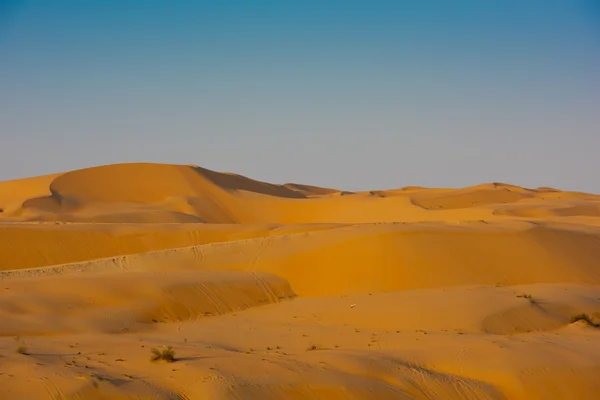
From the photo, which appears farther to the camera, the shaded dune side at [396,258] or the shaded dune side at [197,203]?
the shaded dune side at [197,203]

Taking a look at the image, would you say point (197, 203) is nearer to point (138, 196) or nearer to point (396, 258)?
point (138, 196)

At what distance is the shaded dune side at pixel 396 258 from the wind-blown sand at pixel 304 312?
0.19 feet

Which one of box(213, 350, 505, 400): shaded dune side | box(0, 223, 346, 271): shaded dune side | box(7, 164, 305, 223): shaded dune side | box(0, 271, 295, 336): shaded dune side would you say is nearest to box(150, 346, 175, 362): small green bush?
box(213, 350, 505, 400): shaded dune side

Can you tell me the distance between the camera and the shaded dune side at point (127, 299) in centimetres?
1373

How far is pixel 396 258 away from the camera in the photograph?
19.6 metres

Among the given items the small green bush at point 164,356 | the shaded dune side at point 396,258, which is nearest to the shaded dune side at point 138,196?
the shaded dune side at point 396,258

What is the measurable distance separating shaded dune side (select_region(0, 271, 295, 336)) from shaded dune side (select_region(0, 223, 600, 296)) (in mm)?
1286

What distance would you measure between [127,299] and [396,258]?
7.26 metres

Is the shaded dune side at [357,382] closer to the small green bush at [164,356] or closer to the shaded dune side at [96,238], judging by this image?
the small green bush at [164,356]

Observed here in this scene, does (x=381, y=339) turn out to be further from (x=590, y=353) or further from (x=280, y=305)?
(x=280, y=305)

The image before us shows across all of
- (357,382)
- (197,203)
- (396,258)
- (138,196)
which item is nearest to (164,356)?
(357,382)

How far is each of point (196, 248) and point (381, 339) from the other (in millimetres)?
10580

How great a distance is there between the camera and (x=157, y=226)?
3073 centimetres

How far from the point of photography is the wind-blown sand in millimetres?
9422
